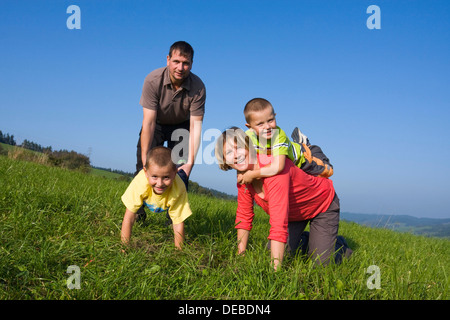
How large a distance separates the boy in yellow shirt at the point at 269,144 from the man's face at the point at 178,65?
1120mm

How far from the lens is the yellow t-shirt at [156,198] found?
11.9 ft

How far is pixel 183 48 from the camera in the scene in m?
4.20

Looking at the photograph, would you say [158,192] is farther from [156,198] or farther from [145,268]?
[145,268]

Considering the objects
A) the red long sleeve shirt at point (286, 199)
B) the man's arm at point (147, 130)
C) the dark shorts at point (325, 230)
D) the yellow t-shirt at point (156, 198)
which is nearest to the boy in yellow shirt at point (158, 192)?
the yellow t-shirt at point (156, 198)

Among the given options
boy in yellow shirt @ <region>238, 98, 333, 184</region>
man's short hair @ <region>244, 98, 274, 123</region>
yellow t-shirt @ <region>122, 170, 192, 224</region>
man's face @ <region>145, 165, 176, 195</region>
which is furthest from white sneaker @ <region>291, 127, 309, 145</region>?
man's face @ <region>145, 165, 176, 195</region>

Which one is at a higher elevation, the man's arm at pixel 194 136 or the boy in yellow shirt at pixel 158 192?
the man's arm at pixel 194 136

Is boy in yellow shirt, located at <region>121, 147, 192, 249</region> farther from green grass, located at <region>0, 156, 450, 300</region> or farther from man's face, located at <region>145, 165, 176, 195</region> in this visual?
green grass, located at <region>0, 156, 450, 300</region>

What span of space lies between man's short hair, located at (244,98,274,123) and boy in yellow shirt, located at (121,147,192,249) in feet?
2.84

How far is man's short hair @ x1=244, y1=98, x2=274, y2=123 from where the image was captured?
3.54 m

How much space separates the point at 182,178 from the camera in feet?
13.8

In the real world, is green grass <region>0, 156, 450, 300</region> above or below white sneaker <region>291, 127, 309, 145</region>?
below

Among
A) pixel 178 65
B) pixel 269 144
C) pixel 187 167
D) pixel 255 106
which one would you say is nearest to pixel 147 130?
pixel 187 167

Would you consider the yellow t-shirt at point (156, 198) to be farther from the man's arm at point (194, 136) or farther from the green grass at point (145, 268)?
the man's arm at point (194, 136)
